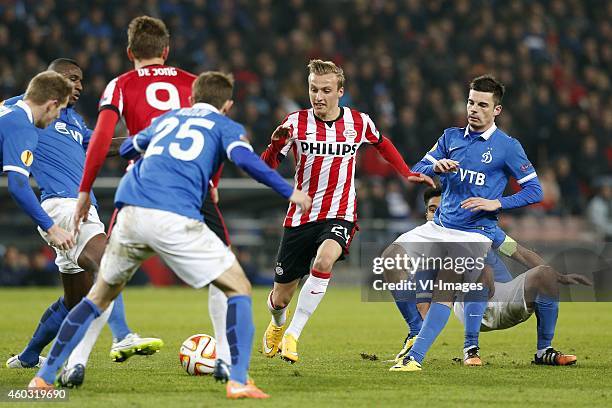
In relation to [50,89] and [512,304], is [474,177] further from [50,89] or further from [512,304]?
[50,89]

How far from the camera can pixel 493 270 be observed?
9406 millimetres

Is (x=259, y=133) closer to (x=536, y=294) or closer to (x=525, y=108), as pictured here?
(x=525, y=108)

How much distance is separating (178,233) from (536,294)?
12.3ft

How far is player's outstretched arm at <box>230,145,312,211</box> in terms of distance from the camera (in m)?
6.49

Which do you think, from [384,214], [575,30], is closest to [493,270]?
[384,214]

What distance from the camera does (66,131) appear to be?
8.73m

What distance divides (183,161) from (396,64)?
16.2 m

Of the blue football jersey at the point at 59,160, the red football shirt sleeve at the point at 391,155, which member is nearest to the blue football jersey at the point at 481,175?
the red football shirt sleeve at the point at 391,155

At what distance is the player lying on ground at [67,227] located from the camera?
26.8 feet

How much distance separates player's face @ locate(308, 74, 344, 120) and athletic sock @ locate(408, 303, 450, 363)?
200 centimetres

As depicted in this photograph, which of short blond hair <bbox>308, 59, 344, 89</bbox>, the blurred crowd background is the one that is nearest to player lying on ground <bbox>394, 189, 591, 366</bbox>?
short blond hair <bbox>308, 59, 344, 89</bbox>

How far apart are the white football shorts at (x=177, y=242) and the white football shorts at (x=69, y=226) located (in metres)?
1.60

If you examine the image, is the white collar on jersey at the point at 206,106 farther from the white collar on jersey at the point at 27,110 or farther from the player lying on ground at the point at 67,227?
the player lying on ground at the point at 67,227

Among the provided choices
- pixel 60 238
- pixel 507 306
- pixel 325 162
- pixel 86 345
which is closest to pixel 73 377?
pixel 86 345
